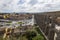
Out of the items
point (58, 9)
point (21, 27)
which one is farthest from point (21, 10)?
point (58, 9)

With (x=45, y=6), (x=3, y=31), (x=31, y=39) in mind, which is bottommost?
(x=31, y=39)

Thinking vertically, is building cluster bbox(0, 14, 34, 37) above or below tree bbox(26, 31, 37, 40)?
above

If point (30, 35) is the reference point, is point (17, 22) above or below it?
above

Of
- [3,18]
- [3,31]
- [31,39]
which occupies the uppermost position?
[3,18]

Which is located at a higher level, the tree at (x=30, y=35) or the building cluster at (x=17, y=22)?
the building cluster at (x=17, y=22)

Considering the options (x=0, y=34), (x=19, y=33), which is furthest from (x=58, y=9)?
(x=0, y=34)

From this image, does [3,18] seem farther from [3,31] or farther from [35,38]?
[35,38]

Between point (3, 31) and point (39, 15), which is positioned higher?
point (39, 15)

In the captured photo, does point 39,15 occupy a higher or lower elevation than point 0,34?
higher

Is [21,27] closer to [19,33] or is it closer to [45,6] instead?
[19,33]
